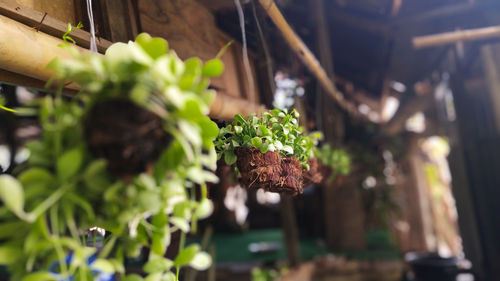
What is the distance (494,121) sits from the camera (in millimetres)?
3717

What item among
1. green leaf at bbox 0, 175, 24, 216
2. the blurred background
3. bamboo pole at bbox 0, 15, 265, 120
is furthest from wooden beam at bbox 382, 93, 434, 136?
green leaf at bbox 0, 175, 24, 216

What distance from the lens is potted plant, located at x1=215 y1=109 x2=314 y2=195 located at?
1.01 meters

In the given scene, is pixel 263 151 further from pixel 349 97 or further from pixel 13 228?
pixel 349 97

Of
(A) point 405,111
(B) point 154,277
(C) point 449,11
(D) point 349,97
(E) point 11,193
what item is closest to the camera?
(E) point 11,193

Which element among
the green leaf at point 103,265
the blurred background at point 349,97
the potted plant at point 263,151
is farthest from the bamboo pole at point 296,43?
the green leaf at point 103,265

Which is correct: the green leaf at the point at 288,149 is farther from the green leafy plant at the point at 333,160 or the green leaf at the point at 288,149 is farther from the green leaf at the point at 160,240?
the green leafy plant at the point at 333,160

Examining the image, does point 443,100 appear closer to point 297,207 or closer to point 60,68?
point 297,207

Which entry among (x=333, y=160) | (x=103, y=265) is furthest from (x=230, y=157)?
(x=333, y=160)

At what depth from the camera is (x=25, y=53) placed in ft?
2.99

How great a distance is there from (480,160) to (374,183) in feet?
4.81

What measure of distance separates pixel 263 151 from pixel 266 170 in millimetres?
57

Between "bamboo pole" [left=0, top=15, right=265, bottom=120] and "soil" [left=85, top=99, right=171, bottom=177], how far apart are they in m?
0.48

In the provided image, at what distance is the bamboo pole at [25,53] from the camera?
0.88 meters

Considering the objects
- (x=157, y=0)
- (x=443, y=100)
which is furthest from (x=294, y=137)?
(x=443, y=100)
